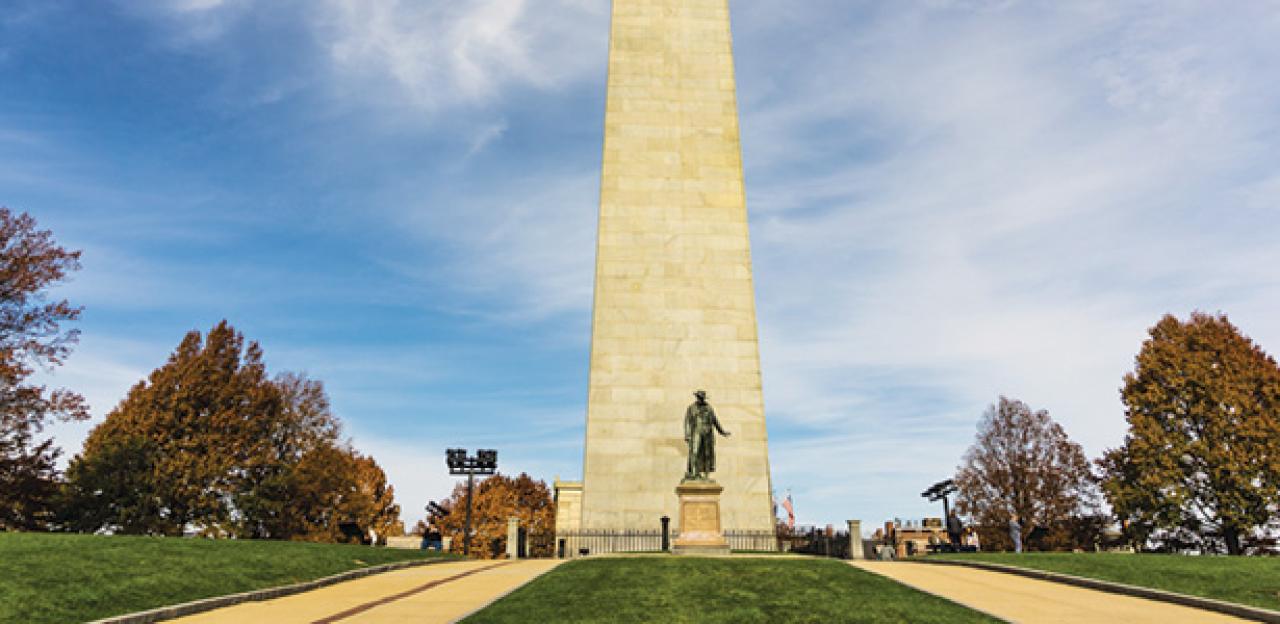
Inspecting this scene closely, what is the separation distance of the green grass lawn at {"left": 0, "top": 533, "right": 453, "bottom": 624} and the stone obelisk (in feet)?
44.8

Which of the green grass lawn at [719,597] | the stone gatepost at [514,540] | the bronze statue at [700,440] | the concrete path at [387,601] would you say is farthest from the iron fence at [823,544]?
the concrete path at [387,601]

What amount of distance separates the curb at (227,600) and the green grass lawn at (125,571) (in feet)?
1.22

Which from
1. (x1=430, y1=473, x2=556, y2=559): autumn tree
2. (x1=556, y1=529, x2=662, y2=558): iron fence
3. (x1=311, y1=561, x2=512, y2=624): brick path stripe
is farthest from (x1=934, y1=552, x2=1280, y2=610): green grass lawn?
(x1=430, y1=473, x2=556, y2=559): autumn tree

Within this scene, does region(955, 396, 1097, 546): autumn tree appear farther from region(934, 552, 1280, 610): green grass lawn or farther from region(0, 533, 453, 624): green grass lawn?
region(0, 533, 453, 624): green grass lawn

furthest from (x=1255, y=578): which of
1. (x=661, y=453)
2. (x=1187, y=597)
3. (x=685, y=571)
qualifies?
(x=661, y=453)

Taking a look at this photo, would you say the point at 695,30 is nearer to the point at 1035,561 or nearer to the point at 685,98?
the point at 685,98

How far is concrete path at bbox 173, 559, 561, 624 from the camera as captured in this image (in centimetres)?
1098

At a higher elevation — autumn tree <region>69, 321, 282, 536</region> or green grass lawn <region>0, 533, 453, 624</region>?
autumn tree <region>69, 321, 282, 536</region>

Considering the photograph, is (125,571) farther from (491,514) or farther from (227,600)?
(491,514)

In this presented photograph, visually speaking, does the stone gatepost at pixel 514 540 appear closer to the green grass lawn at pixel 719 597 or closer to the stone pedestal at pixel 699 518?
the stone pedestal at pixel 699 518

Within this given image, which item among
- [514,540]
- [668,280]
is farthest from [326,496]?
[668,280]

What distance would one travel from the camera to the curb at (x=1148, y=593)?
37.3ft

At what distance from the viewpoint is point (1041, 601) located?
42.3 feet

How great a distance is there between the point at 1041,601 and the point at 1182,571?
20.7ft
